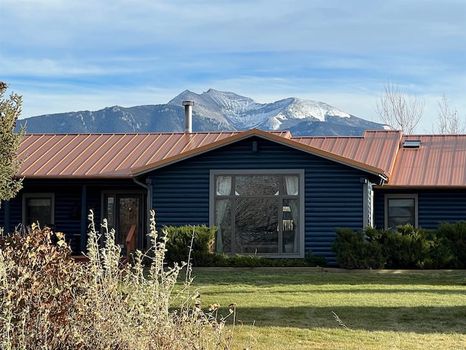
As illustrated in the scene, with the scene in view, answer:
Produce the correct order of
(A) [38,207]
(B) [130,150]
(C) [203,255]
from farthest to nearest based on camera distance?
(B) [130,150], (A) [38,207], (C) [203,255]

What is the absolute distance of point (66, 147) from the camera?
24.5 m

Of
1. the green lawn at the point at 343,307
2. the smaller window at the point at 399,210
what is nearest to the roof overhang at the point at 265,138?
the smaller window at the point at 399,210

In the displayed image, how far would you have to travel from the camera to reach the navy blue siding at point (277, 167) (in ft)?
65.2

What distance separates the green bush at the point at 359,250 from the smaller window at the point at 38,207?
8.76 m

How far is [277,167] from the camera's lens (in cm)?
2008

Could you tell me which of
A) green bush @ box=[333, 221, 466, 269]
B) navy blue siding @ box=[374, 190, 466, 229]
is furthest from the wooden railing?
navy blue siding @ box=[374, 190, 466, 229]

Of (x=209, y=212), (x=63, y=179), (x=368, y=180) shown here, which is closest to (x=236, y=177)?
(x=209, y=212)

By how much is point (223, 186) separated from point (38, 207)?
6.14m

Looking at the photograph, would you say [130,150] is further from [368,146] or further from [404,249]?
[404,249]

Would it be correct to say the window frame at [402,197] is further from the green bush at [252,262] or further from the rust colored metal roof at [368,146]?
the green bush at [252,262]

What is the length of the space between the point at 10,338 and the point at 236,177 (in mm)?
13795

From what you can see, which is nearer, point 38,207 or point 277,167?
point 277,167

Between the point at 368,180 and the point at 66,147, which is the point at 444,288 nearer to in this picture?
the point at 368,180

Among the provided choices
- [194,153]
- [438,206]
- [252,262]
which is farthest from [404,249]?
[194,153]
